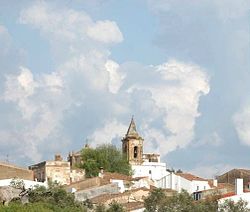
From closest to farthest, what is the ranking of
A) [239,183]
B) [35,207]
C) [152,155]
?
[35,207]
[239,183]
[152,155]

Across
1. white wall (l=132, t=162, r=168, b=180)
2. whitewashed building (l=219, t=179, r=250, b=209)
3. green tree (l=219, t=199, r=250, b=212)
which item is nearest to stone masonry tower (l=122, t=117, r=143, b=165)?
white wall (l=132, t=162, r=168, b=180)

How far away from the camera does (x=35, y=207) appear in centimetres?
7825

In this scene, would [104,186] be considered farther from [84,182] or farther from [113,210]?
[113,210]

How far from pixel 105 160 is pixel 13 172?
25.8 metres

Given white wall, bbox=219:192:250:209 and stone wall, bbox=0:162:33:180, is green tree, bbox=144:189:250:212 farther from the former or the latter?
stone wall, bbox=0:162:33:180

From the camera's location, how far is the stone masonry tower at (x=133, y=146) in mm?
165250

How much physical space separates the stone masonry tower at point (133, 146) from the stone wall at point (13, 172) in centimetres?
3793

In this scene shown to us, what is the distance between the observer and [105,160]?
148125 mm

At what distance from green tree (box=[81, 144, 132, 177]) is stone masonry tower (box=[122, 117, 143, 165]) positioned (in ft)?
25.6

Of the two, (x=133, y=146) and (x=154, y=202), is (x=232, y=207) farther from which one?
(x=133, y=146)

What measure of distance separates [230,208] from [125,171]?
62.3 m

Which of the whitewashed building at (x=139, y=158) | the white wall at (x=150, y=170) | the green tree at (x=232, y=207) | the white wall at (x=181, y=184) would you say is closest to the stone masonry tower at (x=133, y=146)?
the whitewashed building at (x=139, y=158)

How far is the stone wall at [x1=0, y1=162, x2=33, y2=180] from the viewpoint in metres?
123

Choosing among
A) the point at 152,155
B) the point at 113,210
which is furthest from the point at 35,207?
the point at 152,155
